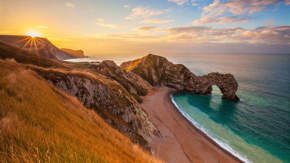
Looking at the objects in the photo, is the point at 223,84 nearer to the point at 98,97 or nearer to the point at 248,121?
the point at 248,121

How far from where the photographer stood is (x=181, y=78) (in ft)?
246

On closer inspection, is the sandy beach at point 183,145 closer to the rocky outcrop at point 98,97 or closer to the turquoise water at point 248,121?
the turquoise water at point 248,121

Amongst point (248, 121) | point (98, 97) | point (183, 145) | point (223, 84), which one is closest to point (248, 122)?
point (248, 121)

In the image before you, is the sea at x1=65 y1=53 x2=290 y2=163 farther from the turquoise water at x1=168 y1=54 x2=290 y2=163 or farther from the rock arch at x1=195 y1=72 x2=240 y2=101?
the rock arch at x1=195 y1=72 x2=240 y2=101

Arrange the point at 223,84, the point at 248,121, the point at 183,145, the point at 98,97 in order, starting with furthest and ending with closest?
the point at 223,84
the point at 248,121
the point at 183,145
the point at 98,97

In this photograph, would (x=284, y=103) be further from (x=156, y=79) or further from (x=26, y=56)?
(x=26, y=56)

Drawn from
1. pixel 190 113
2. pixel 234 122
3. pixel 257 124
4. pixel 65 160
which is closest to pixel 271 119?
pixel 257 124

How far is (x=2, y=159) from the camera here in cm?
242

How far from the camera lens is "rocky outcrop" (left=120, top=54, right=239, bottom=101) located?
62.2m

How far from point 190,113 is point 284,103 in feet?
137

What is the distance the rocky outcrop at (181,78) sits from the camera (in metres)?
62.2

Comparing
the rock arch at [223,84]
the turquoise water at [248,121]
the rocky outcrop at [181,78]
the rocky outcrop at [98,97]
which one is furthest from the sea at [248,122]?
the rocky outcrop at [98,97]

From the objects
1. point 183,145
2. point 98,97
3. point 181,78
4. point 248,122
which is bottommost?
point 183,145

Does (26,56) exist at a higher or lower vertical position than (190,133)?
higher
